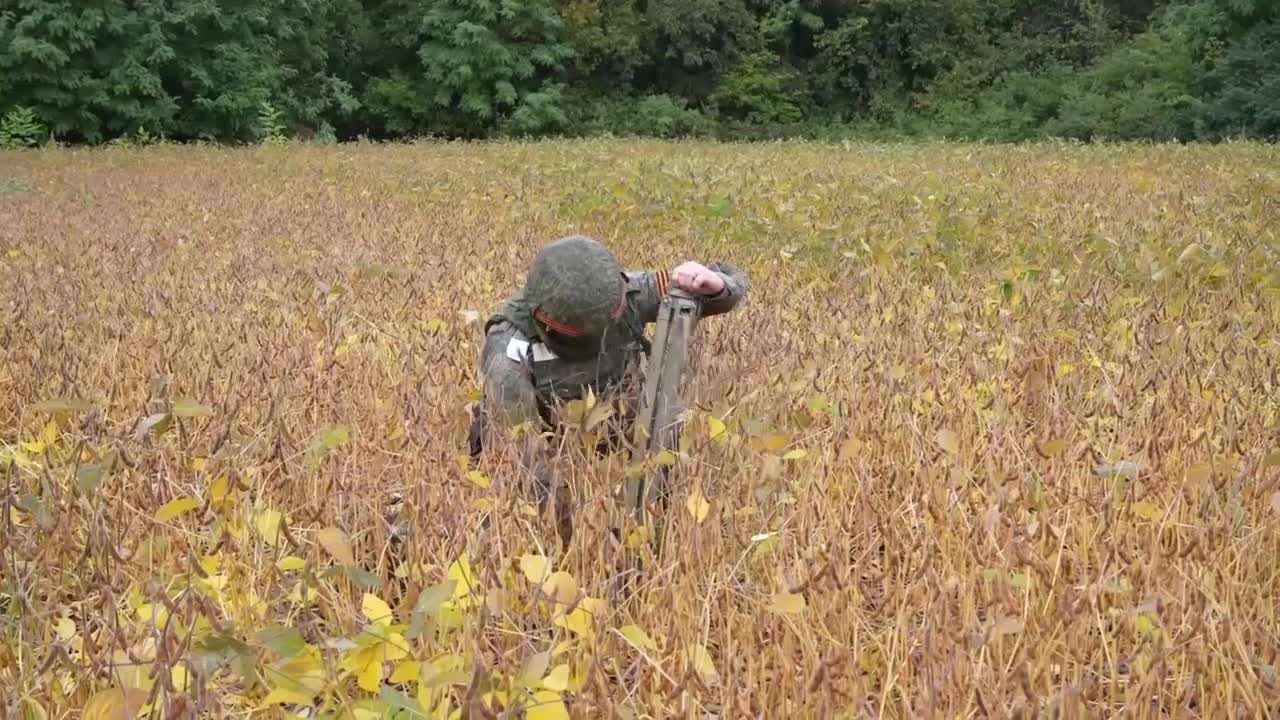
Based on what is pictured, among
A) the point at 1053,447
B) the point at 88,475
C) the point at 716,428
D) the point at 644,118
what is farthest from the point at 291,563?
the point at 644,118

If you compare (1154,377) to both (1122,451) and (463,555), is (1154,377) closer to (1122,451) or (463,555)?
(1122,451)

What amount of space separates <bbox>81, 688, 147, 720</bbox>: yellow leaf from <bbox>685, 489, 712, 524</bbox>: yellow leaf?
3.62 feet

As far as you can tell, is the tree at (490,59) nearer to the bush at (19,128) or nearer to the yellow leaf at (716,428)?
the bush at (19,128)

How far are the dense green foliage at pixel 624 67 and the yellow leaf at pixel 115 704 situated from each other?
1136 inches

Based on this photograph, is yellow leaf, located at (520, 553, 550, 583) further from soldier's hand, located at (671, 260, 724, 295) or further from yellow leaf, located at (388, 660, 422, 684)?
soldier's hand, located at (671, 260, 724, 295)

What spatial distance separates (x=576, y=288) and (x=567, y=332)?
0.50 ft

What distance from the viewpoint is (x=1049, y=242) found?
648 cm

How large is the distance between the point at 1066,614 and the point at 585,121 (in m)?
33.5

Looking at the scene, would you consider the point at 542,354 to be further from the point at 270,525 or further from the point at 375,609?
the point at 375,609

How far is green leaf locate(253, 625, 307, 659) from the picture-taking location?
63.5 inches

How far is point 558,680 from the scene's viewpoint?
5.40 ft

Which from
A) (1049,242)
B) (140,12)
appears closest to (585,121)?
(140,12)

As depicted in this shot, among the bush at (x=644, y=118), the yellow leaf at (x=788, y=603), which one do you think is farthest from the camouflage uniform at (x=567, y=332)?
the bush at (x=644, y=118)

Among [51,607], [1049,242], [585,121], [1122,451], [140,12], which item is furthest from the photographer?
[585,121]
